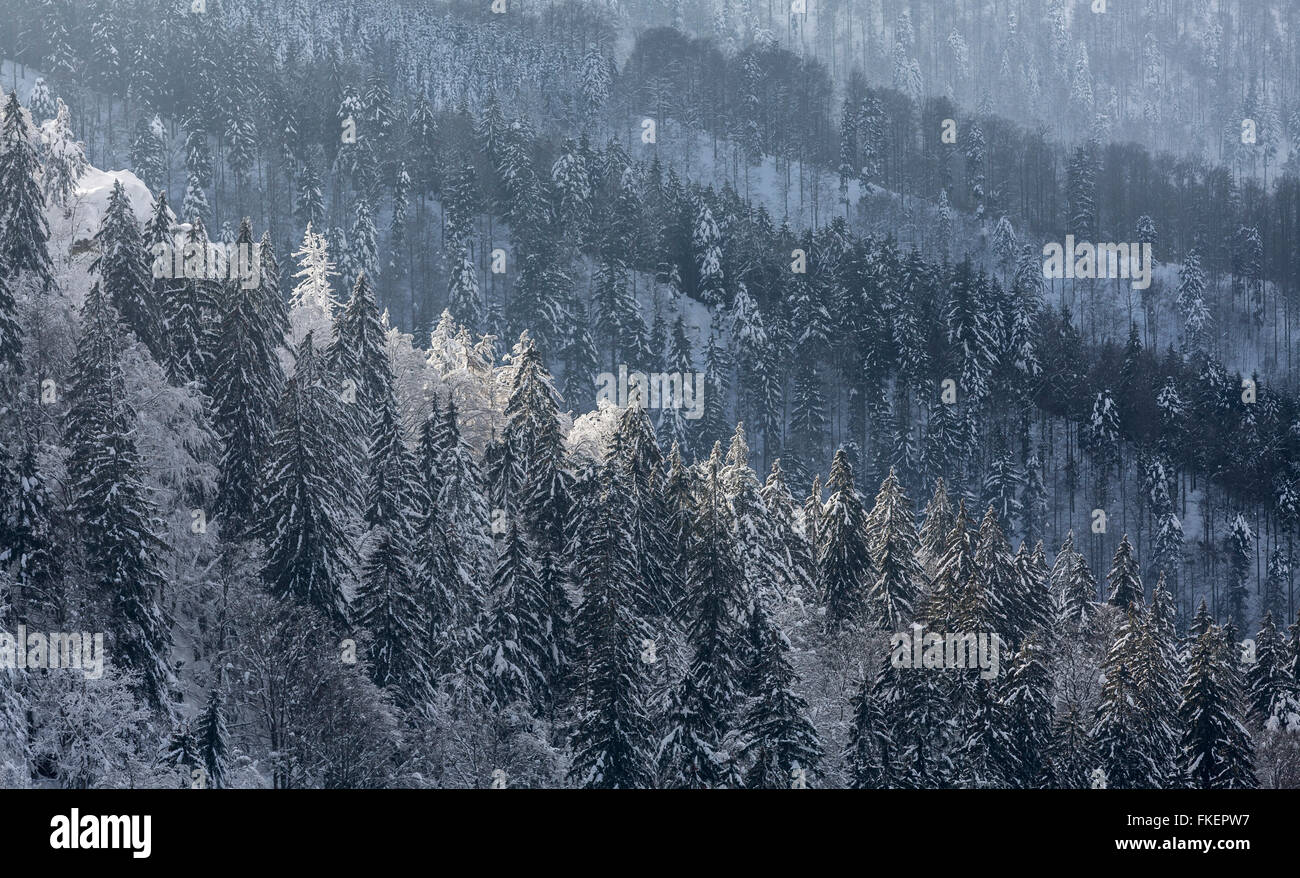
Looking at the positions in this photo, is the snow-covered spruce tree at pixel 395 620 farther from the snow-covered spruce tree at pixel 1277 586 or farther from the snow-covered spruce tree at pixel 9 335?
the snow-covered spruce tree at pixel 1277 586

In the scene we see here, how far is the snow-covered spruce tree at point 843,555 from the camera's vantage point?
66938 millimetres

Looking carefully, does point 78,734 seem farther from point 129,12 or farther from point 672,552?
point 129,12

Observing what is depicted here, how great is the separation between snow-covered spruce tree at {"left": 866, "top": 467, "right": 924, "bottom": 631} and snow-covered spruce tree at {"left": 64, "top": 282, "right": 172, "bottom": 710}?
29159mm

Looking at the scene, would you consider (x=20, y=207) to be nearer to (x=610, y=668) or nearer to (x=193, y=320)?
(x=193, y=320)

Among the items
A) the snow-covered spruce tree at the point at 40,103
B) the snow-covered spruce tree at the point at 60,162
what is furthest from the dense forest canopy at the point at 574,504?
the snow-covered spruce tree at the point at 40,103

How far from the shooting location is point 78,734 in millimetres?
44469

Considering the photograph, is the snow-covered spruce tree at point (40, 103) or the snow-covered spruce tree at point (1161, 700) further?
the snow-covered spruce tree at point (40, 103)

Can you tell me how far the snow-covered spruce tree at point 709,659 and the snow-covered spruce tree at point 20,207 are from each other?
25.5 metres

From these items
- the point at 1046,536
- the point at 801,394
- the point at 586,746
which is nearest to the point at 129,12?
the point at 801,394

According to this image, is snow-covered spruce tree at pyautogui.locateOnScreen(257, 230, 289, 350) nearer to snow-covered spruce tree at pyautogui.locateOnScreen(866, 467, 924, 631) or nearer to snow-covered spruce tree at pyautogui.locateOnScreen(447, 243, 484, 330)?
snow-covered spruce tree at pyautogui.locateOnScreen(866, 467, 924, 631)

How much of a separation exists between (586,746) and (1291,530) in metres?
78.0

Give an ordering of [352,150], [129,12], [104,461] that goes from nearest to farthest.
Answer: [104,461] < [352,150] < [129,12]

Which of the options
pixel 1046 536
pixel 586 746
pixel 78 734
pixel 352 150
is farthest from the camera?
pixel 352 150

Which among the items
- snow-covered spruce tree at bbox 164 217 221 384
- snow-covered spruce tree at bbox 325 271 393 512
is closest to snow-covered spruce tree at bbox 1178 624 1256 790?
snow-covered spruce tree at bbox 325 271 393 512
